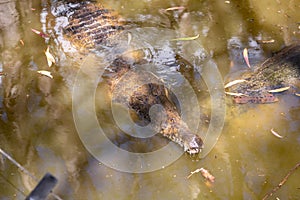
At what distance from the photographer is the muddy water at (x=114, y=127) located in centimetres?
346

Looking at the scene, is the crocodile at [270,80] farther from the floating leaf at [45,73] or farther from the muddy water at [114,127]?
the floating leaf at [45,73]

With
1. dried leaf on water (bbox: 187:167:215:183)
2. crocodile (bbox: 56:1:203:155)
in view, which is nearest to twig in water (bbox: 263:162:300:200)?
dried leaf on water (bbox: 187:167:215:183)

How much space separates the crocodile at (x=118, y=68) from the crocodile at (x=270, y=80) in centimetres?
89

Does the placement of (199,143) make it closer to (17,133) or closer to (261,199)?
(261,199)

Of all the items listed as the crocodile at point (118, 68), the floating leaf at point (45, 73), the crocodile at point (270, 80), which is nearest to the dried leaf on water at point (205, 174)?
the crocodile at point (118, 68)

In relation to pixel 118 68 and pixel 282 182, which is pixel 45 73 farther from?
pixel 282 182

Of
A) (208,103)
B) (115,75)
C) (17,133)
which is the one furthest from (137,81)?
(17,133)

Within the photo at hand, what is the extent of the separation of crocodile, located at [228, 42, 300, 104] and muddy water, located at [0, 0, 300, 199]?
12 centimetres

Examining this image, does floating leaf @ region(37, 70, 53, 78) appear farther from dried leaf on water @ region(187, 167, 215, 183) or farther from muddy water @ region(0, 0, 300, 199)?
dried leaf on water @ region(187, 167, 215, 183)

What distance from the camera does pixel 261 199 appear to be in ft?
11.0

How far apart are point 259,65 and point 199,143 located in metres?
1.72

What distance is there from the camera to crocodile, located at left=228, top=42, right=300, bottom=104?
168 inches

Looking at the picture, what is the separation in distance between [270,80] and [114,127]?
80.4 inches

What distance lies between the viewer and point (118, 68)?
15.0ft
